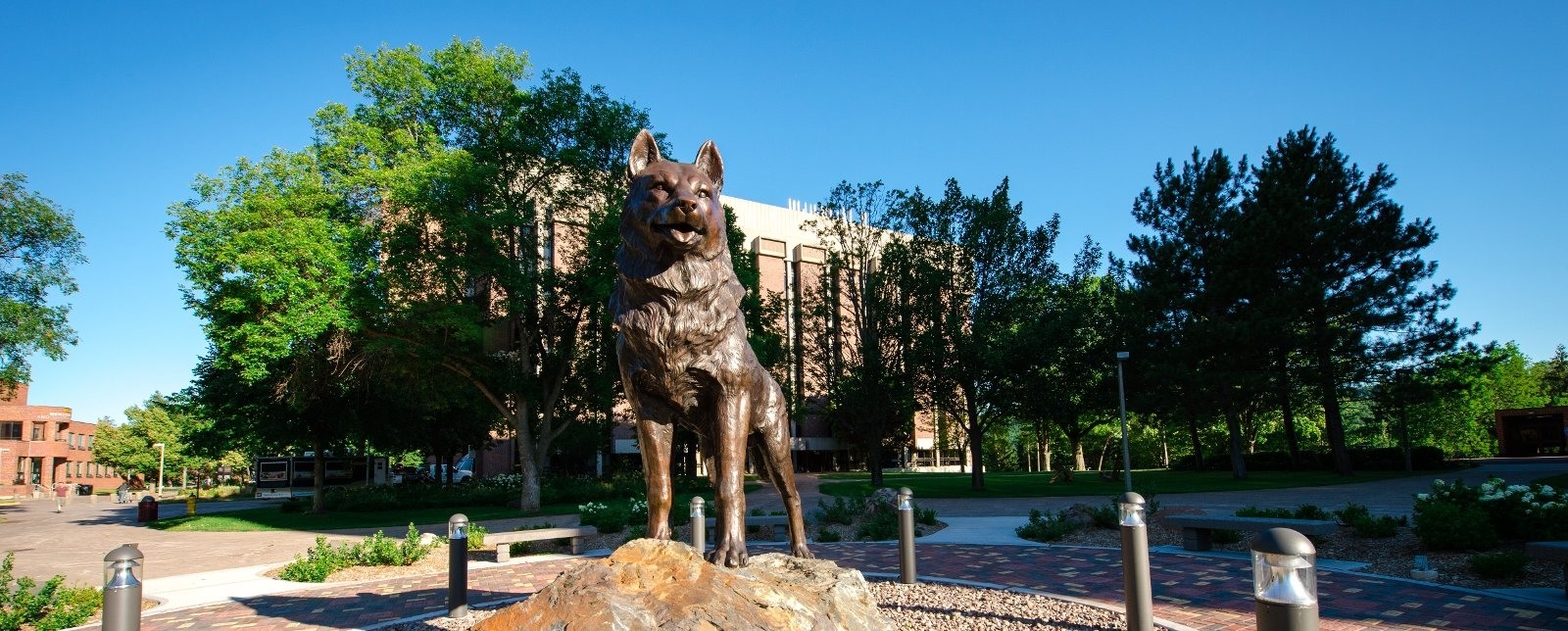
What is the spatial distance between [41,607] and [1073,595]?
919cm

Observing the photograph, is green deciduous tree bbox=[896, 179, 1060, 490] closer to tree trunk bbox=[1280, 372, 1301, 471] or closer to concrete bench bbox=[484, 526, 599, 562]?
tree trunk bbox=[1280, 372, 1301, 471]

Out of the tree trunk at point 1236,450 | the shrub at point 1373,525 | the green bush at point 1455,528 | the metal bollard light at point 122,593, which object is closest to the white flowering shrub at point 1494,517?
the green bush at point 1455,528

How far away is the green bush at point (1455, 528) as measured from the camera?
26.9 ft

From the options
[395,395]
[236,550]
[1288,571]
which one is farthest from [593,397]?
[1288,571]

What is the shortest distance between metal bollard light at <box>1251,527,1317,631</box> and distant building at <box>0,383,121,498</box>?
70.5 meters

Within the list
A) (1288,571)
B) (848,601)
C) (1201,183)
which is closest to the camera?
Answer: (1288,571)

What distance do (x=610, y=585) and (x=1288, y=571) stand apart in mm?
2597

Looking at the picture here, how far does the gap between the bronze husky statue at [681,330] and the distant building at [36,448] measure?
6716cm

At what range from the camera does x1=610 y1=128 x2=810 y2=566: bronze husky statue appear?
4.74m

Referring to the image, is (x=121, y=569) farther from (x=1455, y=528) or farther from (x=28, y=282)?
(x=28, y=282)

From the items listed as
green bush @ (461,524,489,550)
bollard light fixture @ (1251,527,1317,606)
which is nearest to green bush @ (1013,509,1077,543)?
green bush @ (461,524,489,550)

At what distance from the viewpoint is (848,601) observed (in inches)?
170

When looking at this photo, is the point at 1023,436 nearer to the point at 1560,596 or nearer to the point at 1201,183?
the point at 1201,183

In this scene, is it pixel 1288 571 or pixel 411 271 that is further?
pixel 411 271
